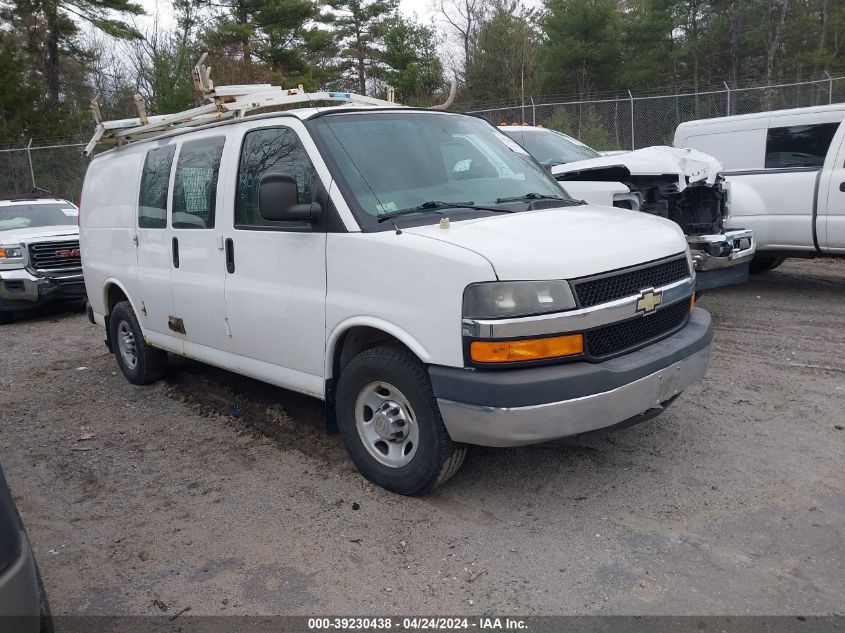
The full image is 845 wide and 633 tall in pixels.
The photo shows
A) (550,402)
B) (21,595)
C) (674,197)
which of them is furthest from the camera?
(674,197)

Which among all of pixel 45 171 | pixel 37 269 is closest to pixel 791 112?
pixel 37 269

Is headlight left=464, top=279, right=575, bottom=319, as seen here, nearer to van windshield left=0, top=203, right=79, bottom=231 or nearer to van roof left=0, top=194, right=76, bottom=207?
van windshield left=0, top=203, right=79, bottom=231

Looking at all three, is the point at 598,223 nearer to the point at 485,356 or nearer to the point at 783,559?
the point at 485,356

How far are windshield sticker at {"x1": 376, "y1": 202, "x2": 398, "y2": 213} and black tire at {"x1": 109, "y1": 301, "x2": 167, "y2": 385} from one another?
310 cm

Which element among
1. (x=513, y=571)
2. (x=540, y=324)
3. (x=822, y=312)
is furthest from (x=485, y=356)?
(x=822, y=312)

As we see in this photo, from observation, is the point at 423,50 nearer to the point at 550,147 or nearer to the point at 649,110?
the point at 649,110

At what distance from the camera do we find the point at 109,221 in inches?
251

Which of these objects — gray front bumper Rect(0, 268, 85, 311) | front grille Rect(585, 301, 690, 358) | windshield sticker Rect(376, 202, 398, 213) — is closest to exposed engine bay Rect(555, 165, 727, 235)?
front grille Rect(585, 301, 690, 358)

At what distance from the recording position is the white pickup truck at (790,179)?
321 inches

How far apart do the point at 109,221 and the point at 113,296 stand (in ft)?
2.28

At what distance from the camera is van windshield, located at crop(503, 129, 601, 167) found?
353 inches

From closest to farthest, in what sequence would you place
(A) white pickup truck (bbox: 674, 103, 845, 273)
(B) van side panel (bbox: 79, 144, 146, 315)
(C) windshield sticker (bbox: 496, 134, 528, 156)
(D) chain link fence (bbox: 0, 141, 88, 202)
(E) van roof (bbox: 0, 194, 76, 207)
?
(C) windshield sticker (bbox: 496, 134, 528, 156)
(B) van side panel (bbox: 79, 144, 146, 315)
(A) white pickup truck (bbox: 674, 103, 845, 273)
(E) van roof (bbox: 0, 194, 76, 207)
(D) chain link fence (bbox: 0, 141, 88, 202)

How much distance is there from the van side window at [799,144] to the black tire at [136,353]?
23.7ft

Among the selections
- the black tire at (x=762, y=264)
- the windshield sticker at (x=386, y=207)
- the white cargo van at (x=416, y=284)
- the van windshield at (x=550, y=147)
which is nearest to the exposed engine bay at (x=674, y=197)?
the van windshield at (x=550, y=147)
